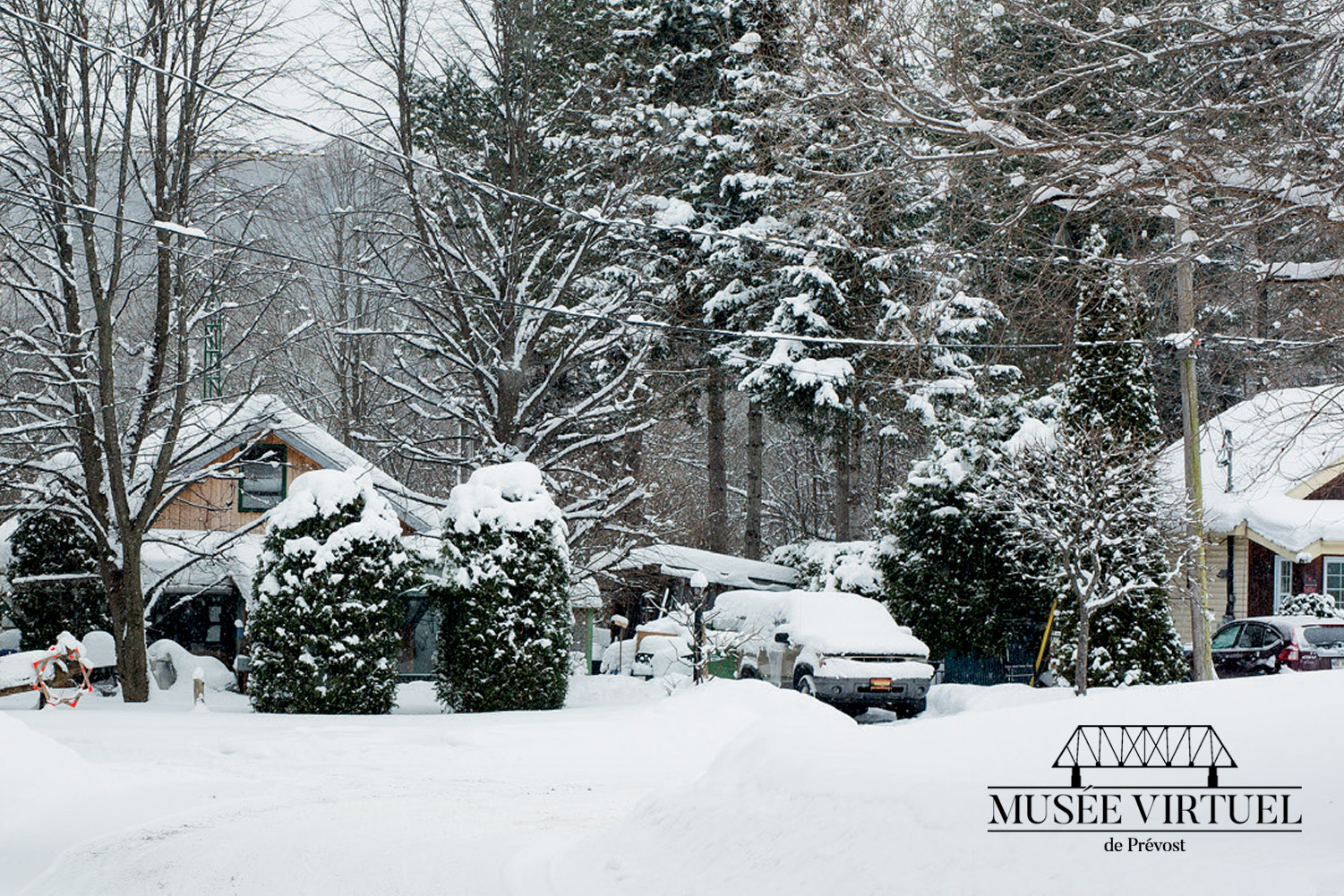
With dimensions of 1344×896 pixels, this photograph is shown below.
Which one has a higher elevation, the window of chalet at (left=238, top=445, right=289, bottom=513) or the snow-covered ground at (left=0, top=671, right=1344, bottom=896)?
the window of chalet at (left=238, top=445, right=289, bottom=513)

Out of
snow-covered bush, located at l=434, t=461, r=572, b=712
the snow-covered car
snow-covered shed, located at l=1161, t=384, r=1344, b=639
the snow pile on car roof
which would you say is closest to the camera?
snow-covered bush, located at l=434, t=461, r=572, b=712

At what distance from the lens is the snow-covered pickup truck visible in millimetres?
19672

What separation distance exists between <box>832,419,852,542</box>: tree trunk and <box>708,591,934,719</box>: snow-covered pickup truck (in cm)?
951

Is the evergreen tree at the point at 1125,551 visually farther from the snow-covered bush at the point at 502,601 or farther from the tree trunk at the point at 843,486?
the tree trunk at the point at 843,486

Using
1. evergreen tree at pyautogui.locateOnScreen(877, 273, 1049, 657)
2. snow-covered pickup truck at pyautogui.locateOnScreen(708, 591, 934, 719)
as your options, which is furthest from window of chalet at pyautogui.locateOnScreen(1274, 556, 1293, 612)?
snow-covered pickup truck at pyautogui.locateOnScreen(708, 591, 934, 719)

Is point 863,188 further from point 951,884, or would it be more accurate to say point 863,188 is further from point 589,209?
point 589,209

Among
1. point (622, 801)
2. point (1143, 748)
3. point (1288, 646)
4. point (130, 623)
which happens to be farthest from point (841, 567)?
point (1143, 748)

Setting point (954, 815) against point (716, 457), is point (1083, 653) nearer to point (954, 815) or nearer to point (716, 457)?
point (954, 815)

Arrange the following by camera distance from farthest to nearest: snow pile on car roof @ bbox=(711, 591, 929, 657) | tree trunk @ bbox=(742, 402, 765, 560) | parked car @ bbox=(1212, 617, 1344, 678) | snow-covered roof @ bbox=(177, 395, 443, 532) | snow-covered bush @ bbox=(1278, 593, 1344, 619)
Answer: tree trunk @ bbox=(742, 402, 765, 560) → snow-covered bush @ bbox=(1278, 593, 1344, 619) → snow-covered roof @ bbox=(177, 395, 443, 532) → parked car @ bbox=(1212, 617, 1344, 678) → snow pile on car roof @ bbox=(711, 591, 929, 657)

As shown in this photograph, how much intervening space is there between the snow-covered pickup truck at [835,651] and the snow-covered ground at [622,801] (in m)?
3.29

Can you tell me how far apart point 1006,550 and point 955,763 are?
738 inches

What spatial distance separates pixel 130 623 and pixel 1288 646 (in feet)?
58.3

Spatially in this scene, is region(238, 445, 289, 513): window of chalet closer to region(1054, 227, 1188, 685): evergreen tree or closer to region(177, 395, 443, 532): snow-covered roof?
region(177, 395, 443, 532): snow-covered roof

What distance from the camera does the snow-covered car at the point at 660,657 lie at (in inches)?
949
